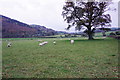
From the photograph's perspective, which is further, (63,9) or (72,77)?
(63,9)

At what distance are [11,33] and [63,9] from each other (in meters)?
48.3

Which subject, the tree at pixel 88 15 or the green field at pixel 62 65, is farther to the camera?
the tree at pixel 88 15

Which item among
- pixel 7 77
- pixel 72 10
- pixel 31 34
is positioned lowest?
pixel 7 77

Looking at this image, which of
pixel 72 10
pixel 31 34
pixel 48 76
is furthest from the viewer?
pixel 31 34

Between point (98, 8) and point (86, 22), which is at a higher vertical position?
point (98, 8)

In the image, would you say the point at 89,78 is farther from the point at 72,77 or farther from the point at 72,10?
the point at 72,10

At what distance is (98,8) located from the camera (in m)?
32.7

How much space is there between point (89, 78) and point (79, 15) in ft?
99.0

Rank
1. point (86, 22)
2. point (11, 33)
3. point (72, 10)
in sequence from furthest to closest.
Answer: point (11, 33)
point (72, 10)
point (86, 22)

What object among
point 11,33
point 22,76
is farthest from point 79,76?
point 11,33

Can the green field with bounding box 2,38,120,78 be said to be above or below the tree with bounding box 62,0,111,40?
below

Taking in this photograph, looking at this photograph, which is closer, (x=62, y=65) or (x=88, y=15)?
(x=62, y=65)

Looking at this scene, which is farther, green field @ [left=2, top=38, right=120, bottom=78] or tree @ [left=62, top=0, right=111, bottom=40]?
tree @ [left=62, top=0, right=111, bottom=40]

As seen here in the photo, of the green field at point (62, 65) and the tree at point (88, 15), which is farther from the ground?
the tree at point (88, 15)
